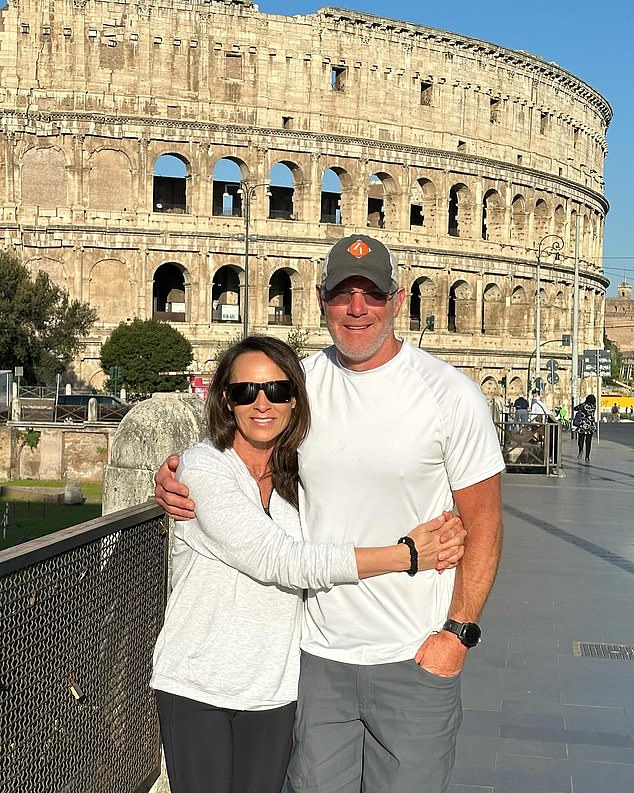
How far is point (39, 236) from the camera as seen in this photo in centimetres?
4406

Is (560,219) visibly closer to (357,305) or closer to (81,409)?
(81,409)

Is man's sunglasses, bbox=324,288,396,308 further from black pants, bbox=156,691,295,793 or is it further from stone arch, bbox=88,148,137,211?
stone arch, bbox=88,148,137,211

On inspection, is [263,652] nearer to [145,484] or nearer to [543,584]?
[145,484]

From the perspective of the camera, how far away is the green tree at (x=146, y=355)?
4034 cm

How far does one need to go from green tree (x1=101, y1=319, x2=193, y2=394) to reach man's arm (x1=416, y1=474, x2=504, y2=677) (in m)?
37.4

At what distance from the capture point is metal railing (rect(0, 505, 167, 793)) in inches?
118

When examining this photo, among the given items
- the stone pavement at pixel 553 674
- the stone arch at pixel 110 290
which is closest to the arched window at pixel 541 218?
the stone arch at pixel 110 290

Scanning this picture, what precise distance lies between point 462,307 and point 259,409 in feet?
161

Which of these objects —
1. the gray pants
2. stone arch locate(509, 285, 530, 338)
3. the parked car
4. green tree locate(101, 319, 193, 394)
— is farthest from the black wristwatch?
stone arch locate(509, 285, 530, 338)

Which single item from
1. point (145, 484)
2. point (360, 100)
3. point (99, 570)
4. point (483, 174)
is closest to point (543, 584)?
point (145, 484)

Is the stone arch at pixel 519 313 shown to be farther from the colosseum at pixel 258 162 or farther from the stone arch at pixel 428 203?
the stone arch at pixel 428 203

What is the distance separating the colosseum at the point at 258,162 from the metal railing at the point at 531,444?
19530mm

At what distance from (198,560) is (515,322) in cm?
5132

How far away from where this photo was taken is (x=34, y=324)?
131 feet
